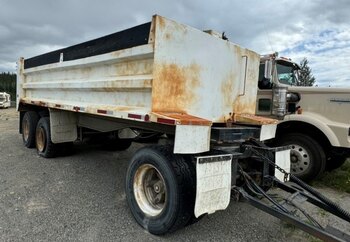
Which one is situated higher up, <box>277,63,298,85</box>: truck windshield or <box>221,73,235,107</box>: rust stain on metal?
<box>277,63,298,85</box>: truck windshield

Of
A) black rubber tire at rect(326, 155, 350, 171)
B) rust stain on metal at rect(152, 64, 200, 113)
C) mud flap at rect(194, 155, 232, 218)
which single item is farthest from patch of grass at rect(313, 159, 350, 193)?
rust stain on metal at rect(152, 64, 200, 113)

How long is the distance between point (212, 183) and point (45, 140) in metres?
4.62

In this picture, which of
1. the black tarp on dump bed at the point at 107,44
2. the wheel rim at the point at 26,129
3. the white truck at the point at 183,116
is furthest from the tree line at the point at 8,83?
the white truck at the point at 183,116

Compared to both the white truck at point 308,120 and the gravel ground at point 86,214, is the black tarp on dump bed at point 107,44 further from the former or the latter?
the white truck at point 308,120

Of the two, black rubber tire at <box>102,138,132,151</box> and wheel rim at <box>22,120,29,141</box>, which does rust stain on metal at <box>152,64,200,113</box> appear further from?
wheel rim at <box>22,120,29,141</box>

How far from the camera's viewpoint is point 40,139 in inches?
269

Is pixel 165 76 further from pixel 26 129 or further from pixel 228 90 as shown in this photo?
pixel 26 129

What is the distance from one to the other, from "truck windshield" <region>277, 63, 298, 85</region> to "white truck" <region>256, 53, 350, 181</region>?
0.07 feet

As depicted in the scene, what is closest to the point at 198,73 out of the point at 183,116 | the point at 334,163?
the point at 183,116

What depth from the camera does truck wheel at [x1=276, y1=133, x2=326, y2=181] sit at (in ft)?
17.5

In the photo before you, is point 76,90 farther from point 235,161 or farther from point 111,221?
point 235,161

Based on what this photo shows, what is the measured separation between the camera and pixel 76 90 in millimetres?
5230

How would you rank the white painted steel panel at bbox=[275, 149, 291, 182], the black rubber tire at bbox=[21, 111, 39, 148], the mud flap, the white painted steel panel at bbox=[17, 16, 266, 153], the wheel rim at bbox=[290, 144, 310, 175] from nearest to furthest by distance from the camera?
1. the mud flap
2. the white painted steel panel at bbox=[17, 16, 266, 153]
3. the white painted steel panel at bbox=[275, 149, 291, 182]
4. the wheel rim at bbox=[290, 144, 310, 175]
5. the black rubber tire at bbox=[21, 111, 39, 148]

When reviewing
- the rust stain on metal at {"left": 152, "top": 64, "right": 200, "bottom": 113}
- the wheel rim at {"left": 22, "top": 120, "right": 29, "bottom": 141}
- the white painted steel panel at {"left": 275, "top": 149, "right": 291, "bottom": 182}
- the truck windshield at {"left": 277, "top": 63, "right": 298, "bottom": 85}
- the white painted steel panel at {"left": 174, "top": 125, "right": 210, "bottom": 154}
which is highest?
the truck windshield at {"left": 277, "top": 63, "right": 298, "bottom": 85}
